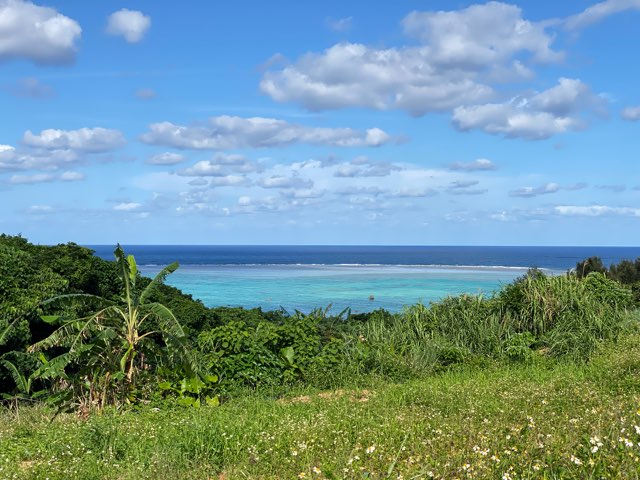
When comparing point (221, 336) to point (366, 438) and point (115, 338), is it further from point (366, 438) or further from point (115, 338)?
point (366, 438)

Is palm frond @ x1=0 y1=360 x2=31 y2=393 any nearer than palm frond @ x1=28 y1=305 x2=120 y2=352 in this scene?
A: No

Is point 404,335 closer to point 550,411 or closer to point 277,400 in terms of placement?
point 277,400

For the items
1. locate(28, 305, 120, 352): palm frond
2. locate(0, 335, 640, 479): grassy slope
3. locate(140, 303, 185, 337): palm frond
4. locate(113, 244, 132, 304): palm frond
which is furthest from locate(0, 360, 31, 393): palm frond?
locate(140, 303, 185, 337): palm frond

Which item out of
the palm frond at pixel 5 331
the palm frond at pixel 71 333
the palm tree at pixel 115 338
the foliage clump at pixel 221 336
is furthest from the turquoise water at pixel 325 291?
the palm frond at pixel 71 333

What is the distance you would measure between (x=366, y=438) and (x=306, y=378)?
4.73m

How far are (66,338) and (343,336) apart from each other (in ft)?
18.6

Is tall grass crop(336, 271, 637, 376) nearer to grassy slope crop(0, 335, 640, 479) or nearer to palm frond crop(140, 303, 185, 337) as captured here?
grassy slope crop(0, 335, 640, 479)

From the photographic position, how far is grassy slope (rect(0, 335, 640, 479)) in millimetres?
5344

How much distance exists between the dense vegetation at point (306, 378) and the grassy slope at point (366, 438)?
29mm

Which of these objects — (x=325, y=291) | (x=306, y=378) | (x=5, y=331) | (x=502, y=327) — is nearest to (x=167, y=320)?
(x=306, y=378)

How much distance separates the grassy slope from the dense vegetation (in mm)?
29

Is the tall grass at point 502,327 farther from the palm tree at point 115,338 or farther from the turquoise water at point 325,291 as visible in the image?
the turquoise water at point 325,291

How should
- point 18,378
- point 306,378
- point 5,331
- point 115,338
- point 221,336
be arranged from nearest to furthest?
point 115,338
point 5,331
point 18,378
point 306,378
point 221,336

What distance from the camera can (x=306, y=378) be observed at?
36.4 feet
